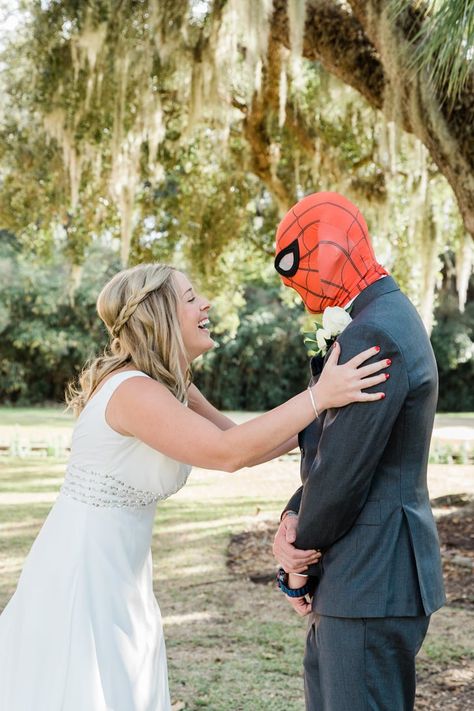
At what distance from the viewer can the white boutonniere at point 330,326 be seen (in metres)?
1.95

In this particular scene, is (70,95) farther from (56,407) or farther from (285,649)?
(56,407)

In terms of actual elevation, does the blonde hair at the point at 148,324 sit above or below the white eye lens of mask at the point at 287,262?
below

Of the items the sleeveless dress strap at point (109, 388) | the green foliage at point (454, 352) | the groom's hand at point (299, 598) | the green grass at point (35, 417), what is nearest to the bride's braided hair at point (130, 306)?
the sleeveless dress strap at point (109, 388)

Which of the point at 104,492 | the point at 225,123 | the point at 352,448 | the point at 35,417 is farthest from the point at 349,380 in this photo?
the point at 35,417

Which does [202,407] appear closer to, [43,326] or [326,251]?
[326,251]

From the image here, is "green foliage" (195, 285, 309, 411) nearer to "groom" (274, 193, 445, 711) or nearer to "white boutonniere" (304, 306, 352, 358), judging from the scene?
"white boutonniere" (304, 306, 352, 358)

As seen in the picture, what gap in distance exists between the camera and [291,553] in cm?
199

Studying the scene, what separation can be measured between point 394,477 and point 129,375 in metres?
0.78

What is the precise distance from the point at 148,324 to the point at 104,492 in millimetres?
491

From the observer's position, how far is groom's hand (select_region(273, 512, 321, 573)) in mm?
1982

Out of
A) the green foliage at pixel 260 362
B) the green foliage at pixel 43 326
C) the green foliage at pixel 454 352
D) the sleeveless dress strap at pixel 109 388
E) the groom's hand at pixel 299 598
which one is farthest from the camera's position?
the green foliage at pixel 260 362

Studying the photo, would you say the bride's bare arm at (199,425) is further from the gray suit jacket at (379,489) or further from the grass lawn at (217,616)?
the grass lawn at (217,616)

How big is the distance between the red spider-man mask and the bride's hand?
21 cm

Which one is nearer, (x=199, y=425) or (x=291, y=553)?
(x=291, y=553)
